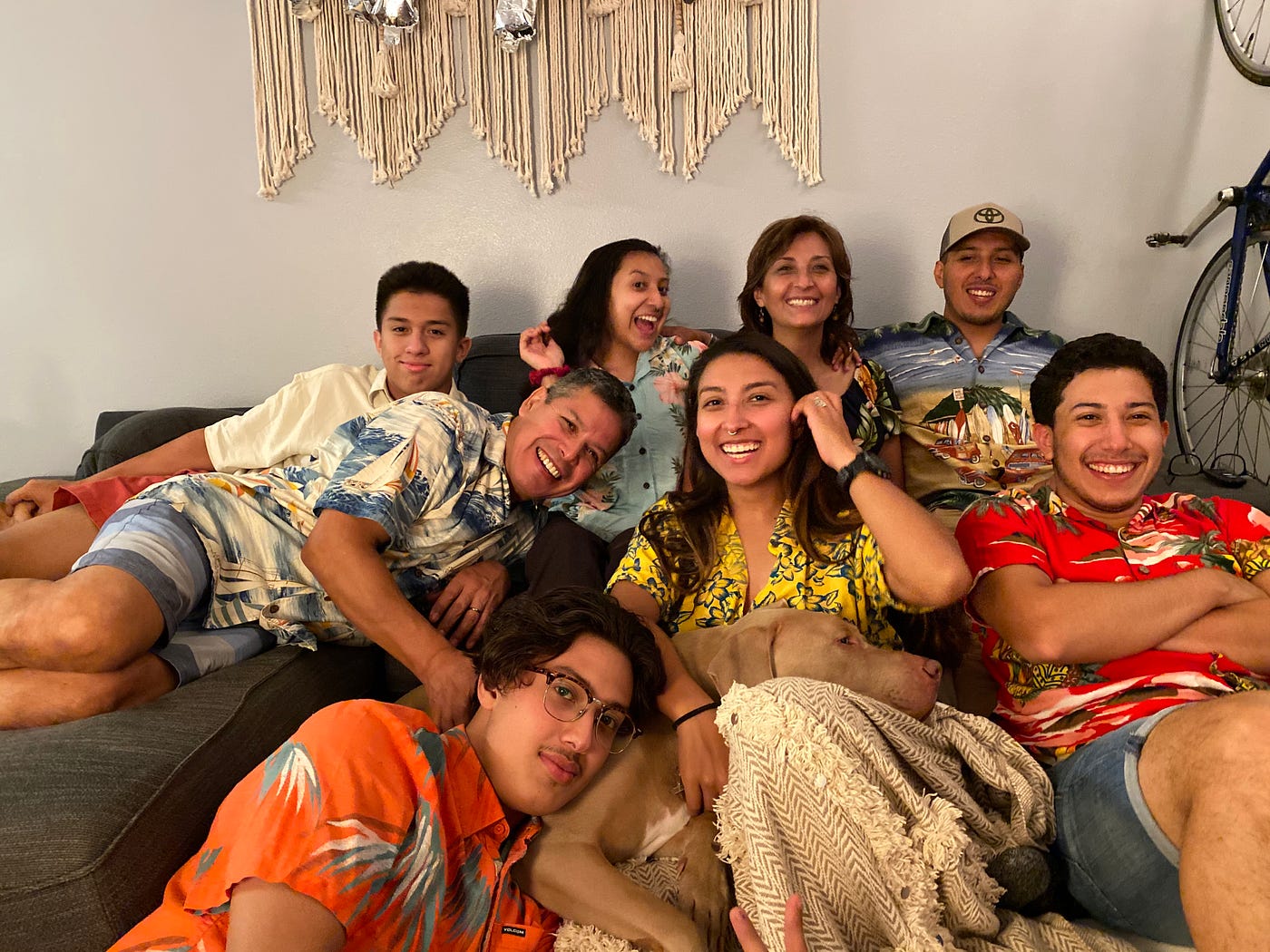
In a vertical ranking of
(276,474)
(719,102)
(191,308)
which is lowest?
(276,474)

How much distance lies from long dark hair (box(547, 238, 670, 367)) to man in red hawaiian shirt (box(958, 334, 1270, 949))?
125 cm

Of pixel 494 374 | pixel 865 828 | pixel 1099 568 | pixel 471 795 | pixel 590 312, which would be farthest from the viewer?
pixel 494 374

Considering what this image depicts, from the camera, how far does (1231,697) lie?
0.96 meters

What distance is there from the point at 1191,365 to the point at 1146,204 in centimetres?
56

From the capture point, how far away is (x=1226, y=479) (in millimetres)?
2344

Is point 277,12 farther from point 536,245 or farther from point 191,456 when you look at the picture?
point 191,456

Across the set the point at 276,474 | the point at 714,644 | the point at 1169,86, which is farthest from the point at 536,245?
the point at 1169,86

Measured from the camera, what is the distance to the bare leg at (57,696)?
1.34 meters

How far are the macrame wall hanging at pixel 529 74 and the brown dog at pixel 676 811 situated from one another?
196 centimetres

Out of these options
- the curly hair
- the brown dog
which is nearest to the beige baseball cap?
the curly hair

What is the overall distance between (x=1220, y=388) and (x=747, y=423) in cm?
220

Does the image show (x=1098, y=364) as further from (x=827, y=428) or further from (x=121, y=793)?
(x=121, y=793)

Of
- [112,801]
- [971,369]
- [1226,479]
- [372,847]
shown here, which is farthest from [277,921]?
[1226,479]

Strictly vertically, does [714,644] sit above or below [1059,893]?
above
